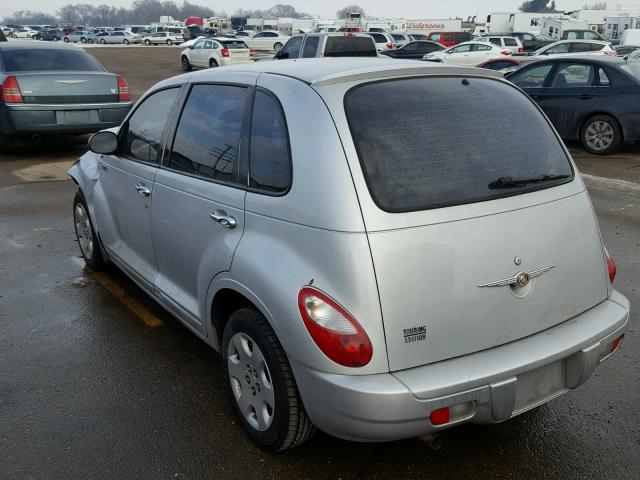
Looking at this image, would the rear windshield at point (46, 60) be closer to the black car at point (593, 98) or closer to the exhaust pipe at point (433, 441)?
the black car at point (593, 98)

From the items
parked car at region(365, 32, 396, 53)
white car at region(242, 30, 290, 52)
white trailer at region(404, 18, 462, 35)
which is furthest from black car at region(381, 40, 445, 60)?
white trailer at region(404, 18, 462, 35)

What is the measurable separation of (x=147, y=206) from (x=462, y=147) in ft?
6.47

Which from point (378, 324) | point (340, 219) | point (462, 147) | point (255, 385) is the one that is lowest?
point (255, 385)

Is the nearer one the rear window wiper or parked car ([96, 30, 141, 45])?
the rear window wiper

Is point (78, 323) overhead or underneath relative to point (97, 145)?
underneath

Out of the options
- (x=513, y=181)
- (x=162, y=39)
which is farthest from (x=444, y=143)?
(x=162, y=39)

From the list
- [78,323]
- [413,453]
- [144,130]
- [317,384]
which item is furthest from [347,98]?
[78,323]

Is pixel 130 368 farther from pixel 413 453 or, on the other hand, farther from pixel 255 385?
pixel 413 453

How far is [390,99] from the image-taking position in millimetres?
2727

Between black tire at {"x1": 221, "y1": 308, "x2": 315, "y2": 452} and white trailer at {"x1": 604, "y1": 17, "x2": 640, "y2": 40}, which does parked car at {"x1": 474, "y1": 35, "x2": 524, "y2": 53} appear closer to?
white trailer at {"x1": 604, "y1": 17, "x2": 640, "y2": 40}

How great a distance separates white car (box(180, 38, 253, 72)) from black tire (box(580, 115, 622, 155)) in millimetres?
19666

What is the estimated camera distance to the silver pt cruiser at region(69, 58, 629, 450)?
241 cm

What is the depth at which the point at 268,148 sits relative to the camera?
2879 millimetres

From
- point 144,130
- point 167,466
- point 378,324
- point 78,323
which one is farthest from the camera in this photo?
point 78,323
